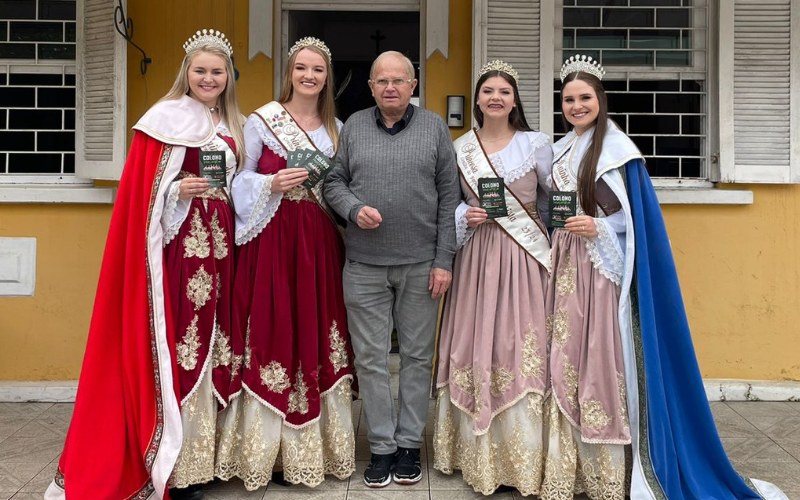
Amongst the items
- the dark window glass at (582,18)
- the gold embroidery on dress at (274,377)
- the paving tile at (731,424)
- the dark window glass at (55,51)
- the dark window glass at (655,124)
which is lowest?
the paving tile at (731,424)

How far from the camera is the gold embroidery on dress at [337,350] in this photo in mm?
3420

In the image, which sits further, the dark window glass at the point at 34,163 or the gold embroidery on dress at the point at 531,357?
the dark window glass at the point at 34,163

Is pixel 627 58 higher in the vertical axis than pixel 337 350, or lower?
higher

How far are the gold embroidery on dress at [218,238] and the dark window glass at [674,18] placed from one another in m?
3.18

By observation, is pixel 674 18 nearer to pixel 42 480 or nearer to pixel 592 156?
pixel 592 156

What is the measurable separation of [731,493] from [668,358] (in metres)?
0.63

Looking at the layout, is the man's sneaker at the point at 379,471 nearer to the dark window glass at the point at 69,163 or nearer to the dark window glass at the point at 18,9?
the dark window glass at the point at 69,163

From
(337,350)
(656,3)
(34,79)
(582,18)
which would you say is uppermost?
(656,3)

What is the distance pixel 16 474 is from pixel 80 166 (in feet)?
6.35

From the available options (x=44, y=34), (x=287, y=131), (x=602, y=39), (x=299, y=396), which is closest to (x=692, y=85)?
(x=602, y=39)

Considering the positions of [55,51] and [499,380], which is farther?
[55,51]

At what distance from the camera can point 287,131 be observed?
133 inches

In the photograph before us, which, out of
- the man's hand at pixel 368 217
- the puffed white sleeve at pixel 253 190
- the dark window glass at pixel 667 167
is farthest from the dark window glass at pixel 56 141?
the dark window glass at pixel 667 167

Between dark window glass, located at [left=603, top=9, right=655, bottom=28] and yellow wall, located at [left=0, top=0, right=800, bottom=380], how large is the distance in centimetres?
90
